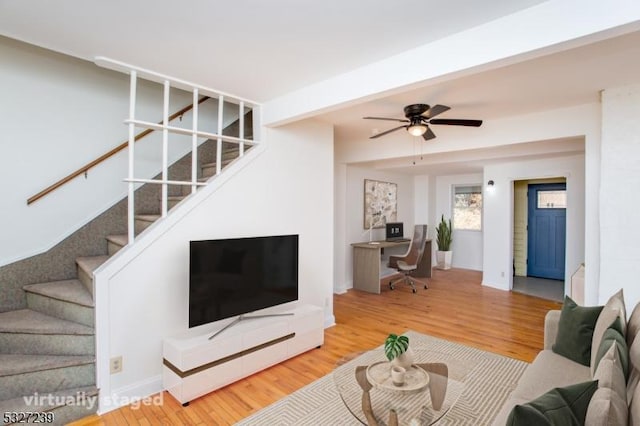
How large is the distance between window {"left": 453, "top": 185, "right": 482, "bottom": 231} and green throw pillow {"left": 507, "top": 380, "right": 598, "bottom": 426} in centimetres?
696

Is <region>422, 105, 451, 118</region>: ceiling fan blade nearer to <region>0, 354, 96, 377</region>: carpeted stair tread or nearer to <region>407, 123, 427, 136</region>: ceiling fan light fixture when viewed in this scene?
<region>407, 123, 427, 136</region>: ceiling fan light fixture

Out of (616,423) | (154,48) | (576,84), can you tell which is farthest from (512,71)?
(154,48)

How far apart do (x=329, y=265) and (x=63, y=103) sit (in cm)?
321

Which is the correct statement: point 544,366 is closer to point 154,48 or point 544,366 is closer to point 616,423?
point 616,423

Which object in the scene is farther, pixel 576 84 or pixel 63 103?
pixel 63 103

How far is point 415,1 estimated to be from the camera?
168 cm

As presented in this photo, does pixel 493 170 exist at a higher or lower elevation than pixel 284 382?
higher

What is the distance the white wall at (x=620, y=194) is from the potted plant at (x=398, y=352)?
7.16ft

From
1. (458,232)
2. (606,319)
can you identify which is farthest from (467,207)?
(606,319)

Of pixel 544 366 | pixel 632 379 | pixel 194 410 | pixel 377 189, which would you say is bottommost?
pixel 194 410

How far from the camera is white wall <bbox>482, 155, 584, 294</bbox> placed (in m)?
5.01

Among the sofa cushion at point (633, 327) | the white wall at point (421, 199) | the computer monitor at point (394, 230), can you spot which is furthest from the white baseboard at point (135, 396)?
the white wall at point (421, 199)

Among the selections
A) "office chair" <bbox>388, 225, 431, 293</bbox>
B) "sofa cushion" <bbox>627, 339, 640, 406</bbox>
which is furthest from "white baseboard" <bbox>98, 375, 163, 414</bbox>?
"office chair" <bbox>388, 225, 431, 293</bbox>

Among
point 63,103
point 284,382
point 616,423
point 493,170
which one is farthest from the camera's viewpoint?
point 493,170
